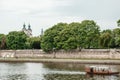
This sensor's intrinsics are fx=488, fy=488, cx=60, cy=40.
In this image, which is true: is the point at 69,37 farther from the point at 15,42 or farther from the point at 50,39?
the point at 15,42

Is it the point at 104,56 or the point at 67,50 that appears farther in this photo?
the point at 67,50

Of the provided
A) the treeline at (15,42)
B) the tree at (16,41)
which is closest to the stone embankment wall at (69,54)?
the tree at (16,41)

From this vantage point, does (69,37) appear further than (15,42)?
No

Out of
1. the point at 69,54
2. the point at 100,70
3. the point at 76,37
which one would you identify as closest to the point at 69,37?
the point at 76,37

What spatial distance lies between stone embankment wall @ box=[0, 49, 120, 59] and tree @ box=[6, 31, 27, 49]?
652 cm

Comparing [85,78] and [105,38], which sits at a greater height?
[105,38]

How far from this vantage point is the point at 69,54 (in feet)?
493

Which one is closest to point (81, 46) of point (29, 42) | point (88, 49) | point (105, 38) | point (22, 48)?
point (88, 49)

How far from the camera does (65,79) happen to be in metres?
75.8

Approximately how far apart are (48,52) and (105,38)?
18.8m

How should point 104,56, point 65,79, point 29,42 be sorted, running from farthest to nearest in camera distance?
point 29,42, point 104,56, point 65,79

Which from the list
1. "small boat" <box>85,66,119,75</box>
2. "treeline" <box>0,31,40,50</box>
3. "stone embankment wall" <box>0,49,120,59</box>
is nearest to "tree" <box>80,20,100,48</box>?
"stone embankment wall" <box>0,49,120,59</box>

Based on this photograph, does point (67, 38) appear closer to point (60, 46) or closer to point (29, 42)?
point (60, 46)

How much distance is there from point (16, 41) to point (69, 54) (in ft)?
105
